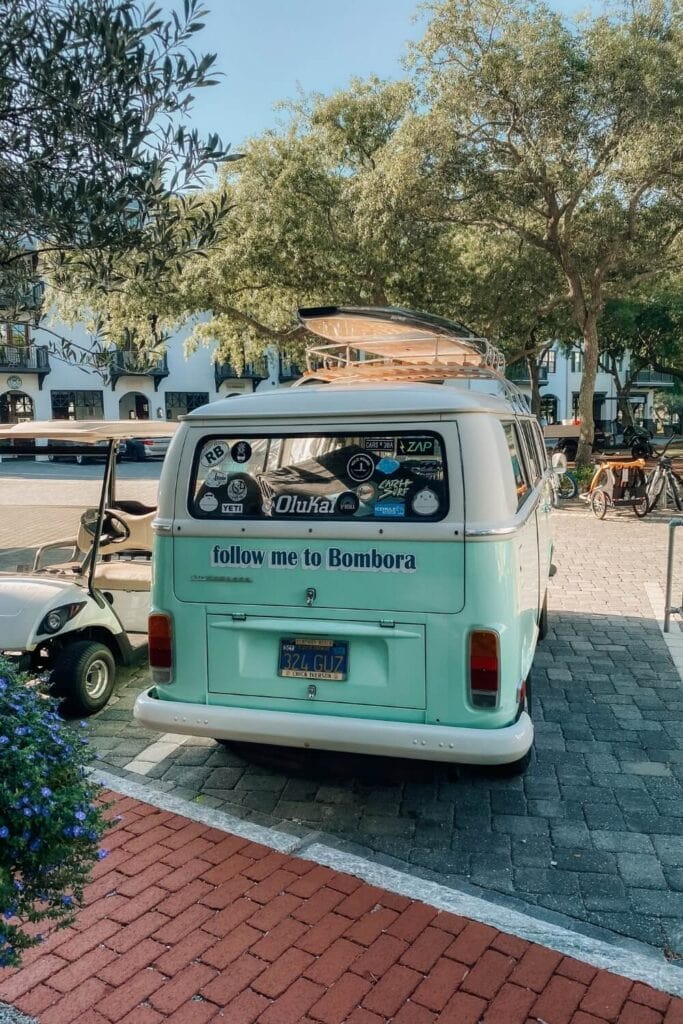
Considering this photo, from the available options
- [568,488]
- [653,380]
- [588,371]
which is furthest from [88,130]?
[653,380]

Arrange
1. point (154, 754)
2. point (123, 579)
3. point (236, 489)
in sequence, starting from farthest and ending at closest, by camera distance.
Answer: point (123, 579), point (154, 754), point (236, 489)

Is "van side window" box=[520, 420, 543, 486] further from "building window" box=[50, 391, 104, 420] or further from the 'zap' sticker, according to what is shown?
"building window" box=[50, 391, 104, 420]

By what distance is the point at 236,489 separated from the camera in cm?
411

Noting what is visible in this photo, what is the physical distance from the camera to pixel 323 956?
3070 millimetres

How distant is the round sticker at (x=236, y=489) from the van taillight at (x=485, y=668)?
142cm

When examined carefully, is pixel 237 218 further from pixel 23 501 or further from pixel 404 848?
pixel 404 848

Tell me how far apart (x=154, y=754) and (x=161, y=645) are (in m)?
1.20

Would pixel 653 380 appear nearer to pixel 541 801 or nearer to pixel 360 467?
pixel 541 801

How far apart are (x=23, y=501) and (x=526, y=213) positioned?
14245 mm

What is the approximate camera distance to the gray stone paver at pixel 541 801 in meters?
3.53

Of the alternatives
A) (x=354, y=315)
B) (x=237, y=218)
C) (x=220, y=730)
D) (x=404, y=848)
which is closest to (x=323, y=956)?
(x=404, y=848)

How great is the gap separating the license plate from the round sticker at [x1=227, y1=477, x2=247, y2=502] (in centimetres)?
80

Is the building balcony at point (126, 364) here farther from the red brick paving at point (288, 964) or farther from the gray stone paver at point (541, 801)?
the red brick paving at point (288, 964)

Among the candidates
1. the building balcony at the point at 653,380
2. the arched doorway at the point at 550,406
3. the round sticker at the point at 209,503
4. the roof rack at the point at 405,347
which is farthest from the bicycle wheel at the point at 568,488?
the building balcony at the point at 653,380
